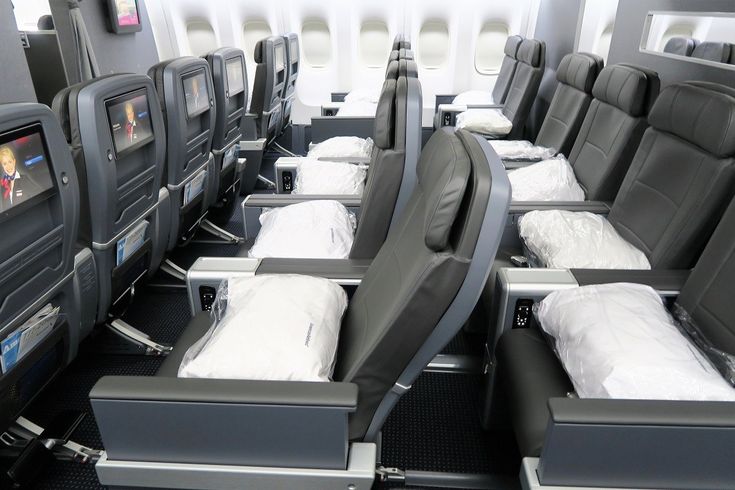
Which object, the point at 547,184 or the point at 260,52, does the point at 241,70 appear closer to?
the point at 260,52

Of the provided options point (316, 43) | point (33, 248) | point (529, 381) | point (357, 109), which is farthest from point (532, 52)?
point (33, 248)

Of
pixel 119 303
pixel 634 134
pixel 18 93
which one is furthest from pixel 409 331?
pixel 18 93

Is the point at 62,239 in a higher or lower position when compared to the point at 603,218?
higher

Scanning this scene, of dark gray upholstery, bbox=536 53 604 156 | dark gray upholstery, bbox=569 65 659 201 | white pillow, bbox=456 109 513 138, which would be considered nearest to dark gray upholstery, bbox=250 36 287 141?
white pillow, bbox=456 109 513 138

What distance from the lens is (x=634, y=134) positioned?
238 centimetres

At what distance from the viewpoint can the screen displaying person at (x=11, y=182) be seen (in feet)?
4.31

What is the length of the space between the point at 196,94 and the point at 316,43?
13.1ft

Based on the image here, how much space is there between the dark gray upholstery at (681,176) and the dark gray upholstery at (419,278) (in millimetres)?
972

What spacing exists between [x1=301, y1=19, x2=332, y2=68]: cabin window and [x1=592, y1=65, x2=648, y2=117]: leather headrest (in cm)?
422

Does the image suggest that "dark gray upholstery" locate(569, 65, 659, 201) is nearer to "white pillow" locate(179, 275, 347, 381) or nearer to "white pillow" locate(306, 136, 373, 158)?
"white pillow" locate(306, 136, 373, 158)

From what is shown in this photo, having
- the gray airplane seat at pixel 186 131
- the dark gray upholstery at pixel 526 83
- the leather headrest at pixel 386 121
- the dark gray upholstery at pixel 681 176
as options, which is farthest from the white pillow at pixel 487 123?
the leather headrest at pixel 386 121

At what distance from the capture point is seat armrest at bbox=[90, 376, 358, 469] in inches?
39.8

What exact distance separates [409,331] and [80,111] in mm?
1374

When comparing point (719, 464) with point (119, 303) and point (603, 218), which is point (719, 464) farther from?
point (119, 303)
